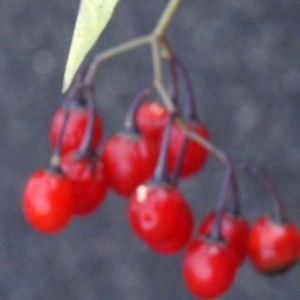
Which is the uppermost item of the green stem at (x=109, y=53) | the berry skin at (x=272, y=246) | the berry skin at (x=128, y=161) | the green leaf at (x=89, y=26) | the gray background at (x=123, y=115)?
the green leaf at (x=89, y=26)

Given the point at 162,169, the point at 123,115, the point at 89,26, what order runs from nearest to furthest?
the point at 89,26 → the point at 162,169 → the point at 123,115

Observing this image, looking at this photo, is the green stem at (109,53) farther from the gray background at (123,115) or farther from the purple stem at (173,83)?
the gray background at (123,115)

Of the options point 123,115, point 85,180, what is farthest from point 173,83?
point 123,115

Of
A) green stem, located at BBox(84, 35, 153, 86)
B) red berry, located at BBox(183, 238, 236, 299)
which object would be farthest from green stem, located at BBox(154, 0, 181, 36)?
red berry, located at BBox(183, 238, 236, 299)

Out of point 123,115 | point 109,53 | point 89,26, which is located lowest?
point 123,115

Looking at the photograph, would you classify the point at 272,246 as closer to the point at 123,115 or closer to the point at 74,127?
the point at 74,127

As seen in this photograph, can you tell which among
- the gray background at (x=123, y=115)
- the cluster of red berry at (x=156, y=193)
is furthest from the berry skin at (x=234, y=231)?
the gray background at (x=123, y=115)

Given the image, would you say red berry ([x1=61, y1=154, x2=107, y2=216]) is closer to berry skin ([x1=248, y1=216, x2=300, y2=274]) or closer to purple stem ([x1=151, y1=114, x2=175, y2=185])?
purple stem ([x1=151, y1=114, x2=175, y2=185])
